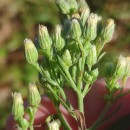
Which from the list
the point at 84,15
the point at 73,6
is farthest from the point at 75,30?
the point at 73,6

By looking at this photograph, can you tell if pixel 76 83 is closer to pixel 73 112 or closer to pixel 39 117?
pixel 73 112

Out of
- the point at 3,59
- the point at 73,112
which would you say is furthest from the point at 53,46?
the point at 3,59

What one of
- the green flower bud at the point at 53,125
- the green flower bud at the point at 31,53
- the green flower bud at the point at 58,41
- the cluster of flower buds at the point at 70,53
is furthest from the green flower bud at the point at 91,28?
the green flower bud at the point at 53,125

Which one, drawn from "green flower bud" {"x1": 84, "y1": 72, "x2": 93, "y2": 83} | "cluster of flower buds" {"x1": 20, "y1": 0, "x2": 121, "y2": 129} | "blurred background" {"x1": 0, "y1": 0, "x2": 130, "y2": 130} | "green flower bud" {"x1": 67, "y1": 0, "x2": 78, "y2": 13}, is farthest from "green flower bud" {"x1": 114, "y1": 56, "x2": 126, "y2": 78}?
"blurred background" {"x1": 0, "y1": 0, "x2": 130, "y2": 130}

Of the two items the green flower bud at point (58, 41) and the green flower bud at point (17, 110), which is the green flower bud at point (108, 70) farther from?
the green flower bud at point (17, 110)

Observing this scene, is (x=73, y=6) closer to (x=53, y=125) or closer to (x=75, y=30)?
(x=75, y=30)

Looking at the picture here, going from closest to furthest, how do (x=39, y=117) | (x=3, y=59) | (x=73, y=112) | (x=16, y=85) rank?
(x=73, y=112)
(x=39, y=117)
(x=16, y=85)
(x=3, y=59)
